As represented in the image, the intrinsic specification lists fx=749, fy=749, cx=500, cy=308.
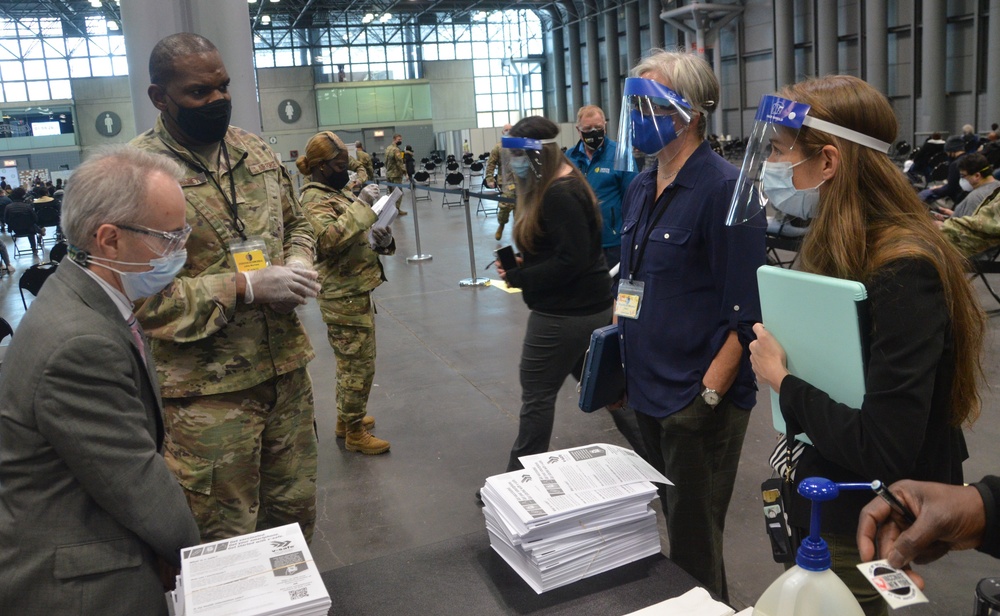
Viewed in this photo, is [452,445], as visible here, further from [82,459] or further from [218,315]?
[82,459]

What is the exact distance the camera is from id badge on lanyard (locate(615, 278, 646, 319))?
2.09 metres

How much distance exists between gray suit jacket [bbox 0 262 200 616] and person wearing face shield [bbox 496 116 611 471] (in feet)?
6.06

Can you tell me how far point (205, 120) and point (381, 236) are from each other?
2251 millimetres

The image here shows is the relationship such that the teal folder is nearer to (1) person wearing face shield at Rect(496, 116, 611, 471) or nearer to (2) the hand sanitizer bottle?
(2) the hand sanitizer bottle

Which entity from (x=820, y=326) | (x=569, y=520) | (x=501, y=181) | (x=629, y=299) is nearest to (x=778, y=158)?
(x=820, y=326)

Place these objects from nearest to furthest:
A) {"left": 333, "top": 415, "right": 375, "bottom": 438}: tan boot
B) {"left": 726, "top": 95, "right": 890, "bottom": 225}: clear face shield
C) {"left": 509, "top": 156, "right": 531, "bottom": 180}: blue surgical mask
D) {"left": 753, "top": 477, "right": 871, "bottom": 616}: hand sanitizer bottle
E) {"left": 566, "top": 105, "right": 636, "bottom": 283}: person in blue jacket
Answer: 1. {"left": 753, "top": 477, "right": 871, "bottom": 616}: hand sanitizer bottle
2. {"left": 726, "top": 95, "right": 890, "bottom": 225}: clear face shield
3. {"left": 509, "top": 156, "right": 531, "bottom": 180}: blue surgical mask
4. {"left": 333, "top": 415, "right": 375, "bottom": 438}: tan boot
5. {"left": 566, "top": 105, "right": 636, "bottom": 283}: person in blue jacket

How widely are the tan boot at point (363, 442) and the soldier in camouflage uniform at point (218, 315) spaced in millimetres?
2054

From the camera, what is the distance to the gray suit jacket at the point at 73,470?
1312 mm

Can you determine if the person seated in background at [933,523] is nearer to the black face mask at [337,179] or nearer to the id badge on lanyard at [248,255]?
the id badge on lanyard at [248,255]

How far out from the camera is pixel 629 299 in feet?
6.96

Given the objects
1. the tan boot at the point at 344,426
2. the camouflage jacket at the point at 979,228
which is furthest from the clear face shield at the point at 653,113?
the camouflage jacket at the point at 979,228

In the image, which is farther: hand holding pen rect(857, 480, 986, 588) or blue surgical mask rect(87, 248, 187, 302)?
blue surgical mask rect(87, 248, 187, 302)

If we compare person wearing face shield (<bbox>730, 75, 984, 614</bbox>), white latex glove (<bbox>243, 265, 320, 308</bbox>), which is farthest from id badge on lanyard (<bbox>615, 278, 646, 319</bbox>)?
white latex glove (<bbox>243, 265, 320, 308</bbox>)

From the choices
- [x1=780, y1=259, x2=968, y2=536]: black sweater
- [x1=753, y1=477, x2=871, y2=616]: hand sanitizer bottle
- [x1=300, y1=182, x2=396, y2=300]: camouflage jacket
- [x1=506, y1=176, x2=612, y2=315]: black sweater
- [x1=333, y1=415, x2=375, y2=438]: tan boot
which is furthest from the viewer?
A: [x1=333, y1=415, x2=375, y2=438]: tan boot
